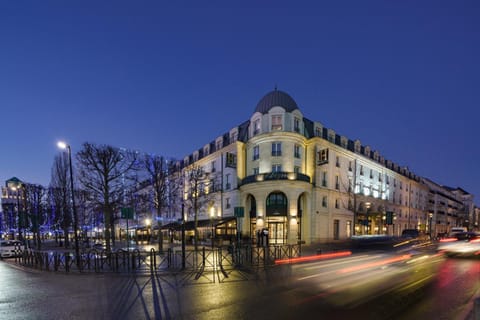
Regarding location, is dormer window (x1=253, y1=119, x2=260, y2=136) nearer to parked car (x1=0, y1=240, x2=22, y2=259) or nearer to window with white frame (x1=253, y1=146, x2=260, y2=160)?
window with white frame (x1=253, y1=146, x2=260, y2=160)

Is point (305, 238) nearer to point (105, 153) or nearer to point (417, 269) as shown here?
point (417, 269)

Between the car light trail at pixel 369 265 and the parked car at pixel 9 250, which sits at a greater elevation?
the car light trail at pixel 369 265

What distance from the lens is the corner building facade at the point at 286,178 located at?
1288 inches

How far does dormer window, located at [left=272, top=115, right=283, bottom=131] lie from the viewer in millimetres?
33438

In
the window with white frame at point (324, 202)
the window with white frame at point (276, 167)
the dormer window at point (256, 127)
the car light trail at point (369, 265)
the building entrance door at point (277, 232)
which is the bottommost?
the building entrance door at point (277, 232)

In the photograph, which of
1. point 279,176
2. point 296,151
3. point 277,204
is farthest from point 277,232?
point 296,151

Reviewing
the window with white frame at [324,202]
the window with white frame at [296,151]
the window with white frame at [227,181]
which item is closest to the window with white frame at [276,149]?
the window with white frame at [296,151]

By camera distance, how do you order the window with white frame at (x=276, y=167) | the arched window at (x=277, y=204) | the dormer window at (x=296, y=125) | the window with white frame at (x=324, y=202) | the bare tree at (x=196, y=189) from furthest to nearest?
1. the window with white frame at (x=324, y=202)
2. the dormer window at (x=296, y=125)
3. the window with white frame at (x=276, y=167)
4. the arched window at (x=277, y=204)
5. the bare tree at (x=196, y=189)

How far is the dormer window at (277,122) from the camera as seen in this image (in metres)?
33.4

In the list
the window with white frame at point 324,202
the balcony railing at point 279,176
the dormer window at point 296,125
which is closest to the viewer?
the balcony railing at point 279,176

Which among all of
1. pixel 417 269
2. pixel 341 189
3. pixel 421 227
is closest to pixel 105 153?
pixel 417 269

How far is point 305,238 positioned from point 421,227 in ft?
159

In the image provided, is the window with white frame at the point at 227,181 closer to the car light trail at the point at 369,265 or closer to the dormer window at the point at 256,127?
the dormer window at the point at 256,127

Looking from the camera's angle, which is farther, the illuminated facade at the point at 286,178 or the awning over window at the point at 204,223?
the awning over window at the point at 204,223
